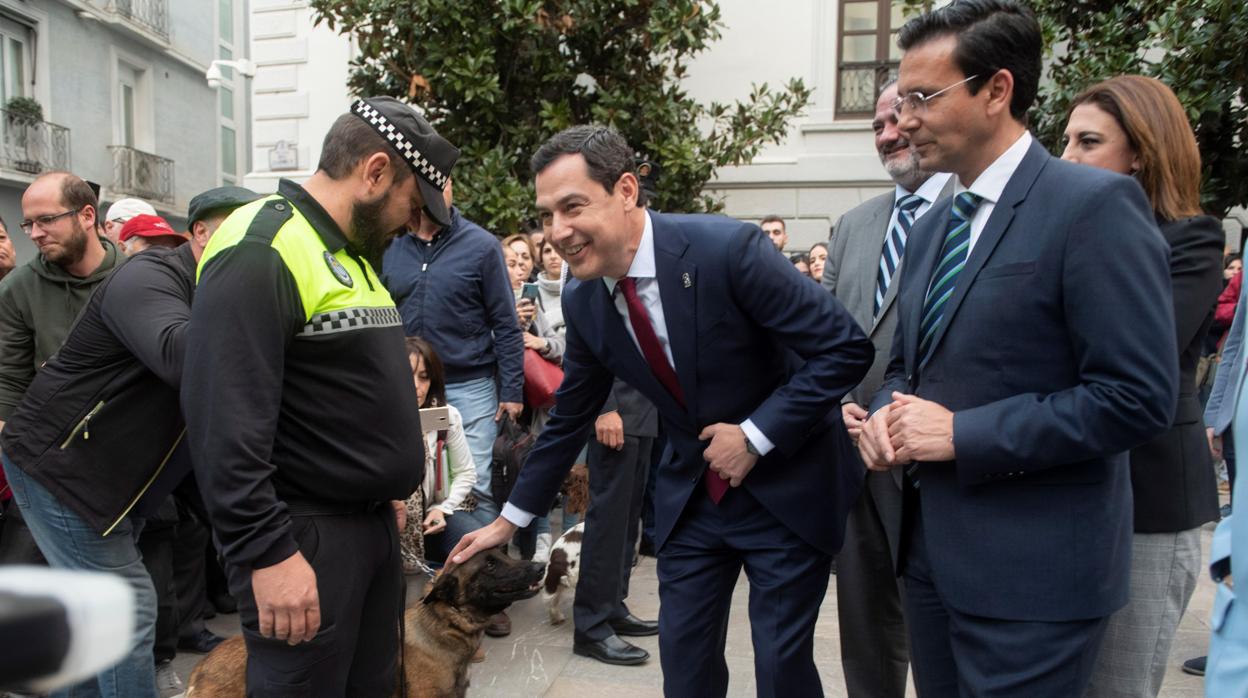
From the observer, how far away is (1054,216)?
6.27ft

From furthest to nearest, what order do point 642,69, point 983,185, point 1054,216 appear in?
point 642,69, point 983,185, point 1054,216

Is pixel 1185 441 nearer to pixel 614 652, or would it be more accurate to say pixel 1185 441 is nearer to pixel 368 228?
pixel 368 228

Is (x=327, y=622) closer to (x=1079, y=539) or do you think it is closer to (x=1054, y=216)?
(x=1079, y=539)

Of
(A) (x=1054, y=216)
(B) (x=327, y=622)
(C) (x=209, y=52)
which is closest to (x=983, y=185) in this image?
(A) (x=1054, y=216)

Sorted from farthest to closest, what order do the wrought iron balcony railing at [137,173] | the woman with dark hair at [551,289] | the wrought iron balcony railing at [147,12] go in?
the wrought iron balcony railing at [137,173] < the wrought iron balcony railing at [147,12] < the woman with dark hair at [551,289]

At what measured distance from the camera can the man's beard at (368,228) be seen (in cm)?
246

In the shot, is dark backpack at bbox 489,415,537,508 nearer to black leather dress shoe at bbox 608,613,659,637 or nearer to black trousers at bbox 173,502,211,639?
black leather dress shoe at bbox 608,613,659,637

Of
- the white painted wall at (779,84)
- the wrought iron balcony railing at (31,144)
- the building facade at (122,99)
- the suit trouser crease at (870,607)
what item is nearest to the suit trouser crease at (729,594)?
the suit trouser crease at (870,607)

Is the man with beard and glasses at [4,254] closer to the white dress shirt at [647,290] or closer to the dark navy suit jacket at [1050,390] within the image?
the white dress shirt at [647,290]

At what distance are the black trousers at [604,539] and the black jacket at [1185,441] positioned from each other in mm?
2641

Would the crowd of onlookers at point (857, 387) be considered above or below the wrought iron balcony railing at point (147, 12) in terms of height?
below

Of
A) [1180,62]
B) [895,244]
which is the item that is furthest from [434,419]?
[1180,62]

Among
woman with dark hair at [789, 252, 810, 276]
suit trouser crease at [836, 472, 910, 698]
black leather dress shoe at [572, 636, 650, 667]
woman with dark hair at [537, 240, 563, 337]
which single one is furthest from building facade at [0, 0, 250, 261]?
suit trouser crease at [836, 472, 910, 698]

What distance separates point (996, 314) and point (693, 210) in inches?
332
